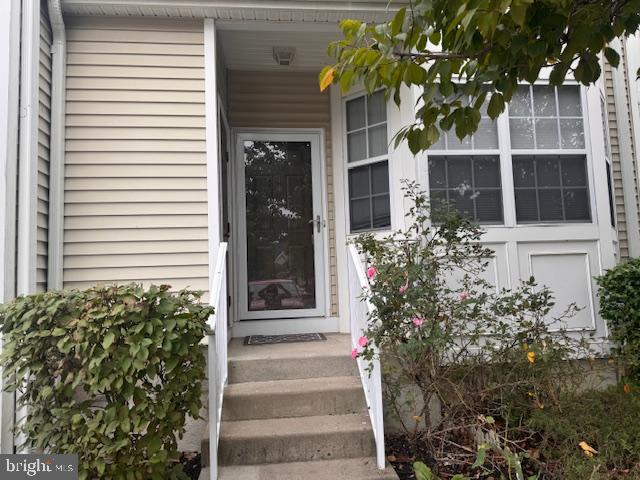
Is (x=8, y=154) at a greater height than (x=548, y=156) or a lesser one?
lesser

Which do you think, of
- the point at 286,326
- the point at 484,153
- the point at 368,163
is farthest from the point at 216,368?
the point at 484,153

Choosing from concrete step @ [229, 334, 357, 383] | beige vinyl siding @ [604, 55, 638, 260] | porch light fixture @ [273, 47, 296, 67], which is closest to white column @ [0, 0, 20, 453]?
concrete step @ [229, 334, 357, 383]

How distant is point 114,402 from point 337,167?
2814 millimetres

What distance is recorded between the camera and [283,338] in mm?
3904

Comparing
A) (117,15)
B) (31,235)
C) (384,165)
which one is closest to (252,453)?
(31,235)

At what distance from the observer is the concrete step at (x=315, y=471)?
2373 mm

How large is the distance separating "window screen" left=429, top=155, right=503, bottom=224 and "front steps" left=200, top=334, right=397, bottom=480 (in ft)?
5.09

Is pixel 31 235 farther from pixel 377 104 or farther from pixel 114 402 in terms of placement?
pixel 377 104

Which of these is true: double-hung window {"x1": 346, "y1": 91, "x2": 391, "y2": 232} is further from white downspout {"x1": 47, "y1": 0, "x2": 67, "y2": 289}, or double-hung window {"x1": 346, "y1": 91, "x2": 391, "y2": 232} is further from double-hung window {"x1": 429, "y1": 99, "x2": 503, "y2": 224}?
white downspout {"x1": 47, "y1": 0, "x2": 67, "y2": 289}

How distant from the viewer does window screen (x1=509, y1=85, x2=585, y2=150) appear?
3846 mm

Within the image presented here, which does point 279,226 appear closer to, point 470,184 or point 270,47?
point 270,47

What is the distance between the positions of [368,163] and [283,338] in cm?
176

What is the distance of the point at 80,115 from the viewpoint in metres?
3.36

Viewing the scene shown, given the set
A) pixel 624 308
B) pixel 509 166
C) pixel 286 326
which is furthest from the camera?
pixel 286 326
